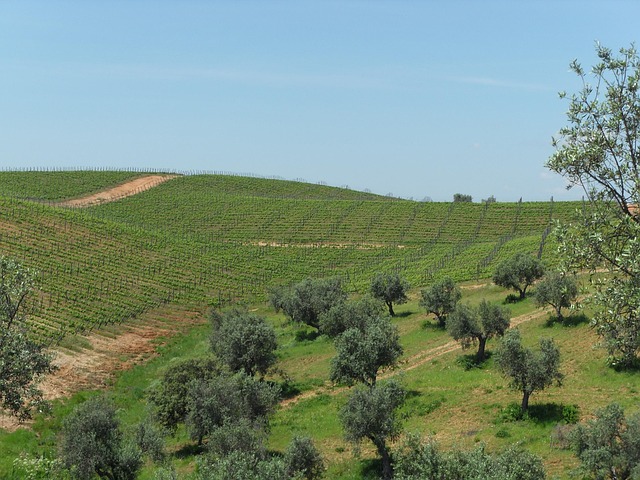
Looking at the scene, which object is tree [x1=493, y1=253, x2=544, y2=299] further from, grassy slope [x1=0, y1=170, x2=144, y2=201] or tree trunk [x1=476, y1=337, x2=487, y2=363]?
grassy slope [x1=0, y1=170, x2=144, y2=201]

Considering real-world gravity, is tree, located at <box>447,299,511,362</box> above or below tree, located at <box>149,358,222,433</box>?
above

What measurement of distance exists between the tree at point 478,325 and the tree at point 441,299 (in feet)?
33.4

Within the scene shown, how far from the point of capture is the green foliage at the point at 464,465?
20.7 m

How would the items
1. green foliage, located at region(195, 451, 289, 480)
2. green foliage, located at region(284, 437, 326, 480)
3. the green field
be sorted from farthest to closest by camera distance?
the green field
green foliage, located at region(284, 437, 326, 480)
green foliage, located at region(195, 451, 289, 480)

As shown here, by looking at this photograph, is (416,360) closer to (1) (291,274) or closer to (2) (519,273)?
(2) (519,273)

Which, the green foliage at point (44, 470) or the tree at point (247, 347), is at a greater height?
the tree at point (247, 347)

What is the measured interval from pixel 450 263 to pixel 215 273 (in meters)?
40.3

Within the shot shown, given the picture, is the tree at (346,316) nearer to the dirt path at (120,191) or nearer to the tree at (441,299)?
the tree at (441,299)

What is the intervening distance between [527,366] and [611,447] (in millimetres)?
9765

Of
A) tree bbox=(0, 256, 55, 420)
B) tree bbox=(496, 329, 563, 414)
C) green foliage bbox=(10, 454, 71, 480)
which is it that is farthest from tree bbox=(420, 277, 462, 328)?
tree bbox=(0, 256, 55, 420)

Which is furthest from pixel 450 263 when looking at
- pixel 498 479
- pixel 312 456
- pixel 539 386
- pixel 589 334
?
pixel 498 479

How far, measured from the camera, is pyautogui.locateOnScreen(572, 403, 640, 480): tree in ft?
82.0

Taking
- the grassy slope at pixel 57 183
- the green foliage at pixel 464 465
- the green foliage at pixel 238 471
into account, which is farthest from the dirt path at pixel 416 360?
the grassy slope at pixel 57 183

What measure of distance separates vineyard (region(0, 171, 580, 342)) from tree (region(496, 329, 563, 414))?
144 ft
